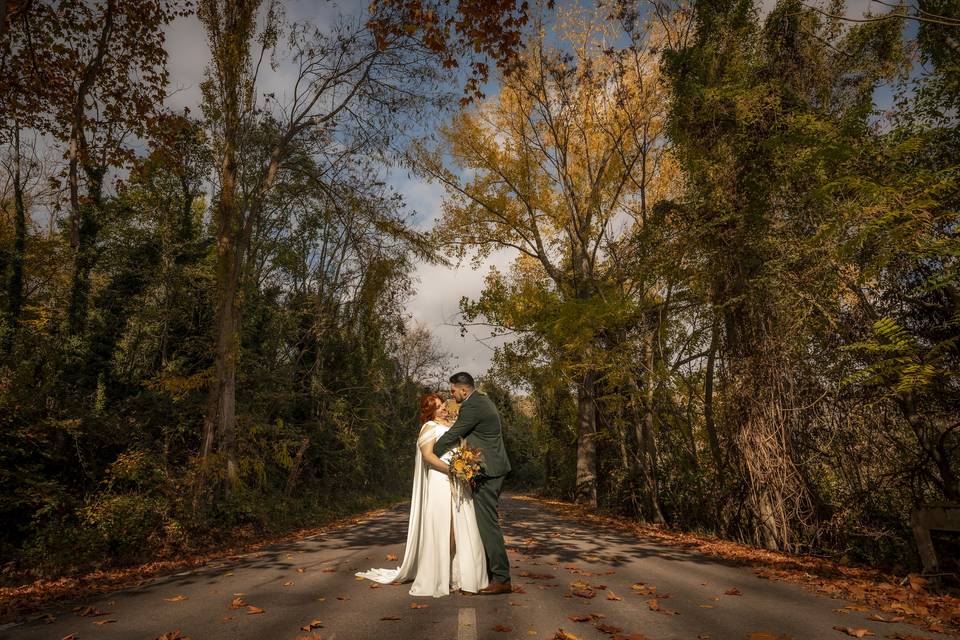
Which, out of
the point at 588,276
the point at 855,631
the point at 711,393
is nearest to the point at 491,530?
the point at 855,631

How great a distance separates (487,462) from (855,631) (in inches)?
134

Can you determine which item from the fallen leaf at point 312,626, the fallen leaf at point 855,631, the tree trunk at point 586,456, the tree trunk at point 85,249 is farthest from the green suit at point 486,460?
the tree trunk at point 85,249

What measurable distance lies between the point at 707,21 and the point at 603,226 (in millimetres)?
6353

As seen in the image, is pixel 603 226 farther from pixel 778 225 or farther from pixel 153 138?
pixel 153 138

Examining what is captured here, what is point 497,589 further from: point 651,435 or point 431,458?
point 651,435

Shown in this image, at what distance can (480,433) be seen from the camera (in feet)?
18.3

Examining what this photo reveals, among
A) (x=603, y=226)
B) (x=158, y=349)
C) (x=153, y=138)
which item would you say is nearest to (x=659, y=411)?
(x=603, y=226)

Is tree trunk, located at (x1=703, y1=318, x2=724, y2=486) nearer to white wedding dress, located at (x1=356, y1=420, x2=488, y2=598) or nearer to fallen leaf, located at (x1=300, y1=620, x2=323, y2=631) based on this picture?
white wedding dress, located at (x1=356, y1=420, x2=488, y2=598)

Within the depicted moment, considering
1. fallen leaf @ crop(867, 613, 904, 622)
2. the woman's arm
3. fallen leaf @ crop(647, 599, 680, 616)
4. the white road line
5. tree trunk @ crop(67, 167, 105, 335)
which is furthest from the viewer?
tree trunk @ crop(67, 167, 105, 335)

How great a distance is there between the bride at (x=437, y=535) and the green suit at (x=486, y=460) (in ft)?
0.48

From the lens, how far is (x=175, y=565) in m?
7.98

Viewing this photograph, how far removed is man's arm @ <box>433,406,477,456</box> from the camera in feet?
17.9

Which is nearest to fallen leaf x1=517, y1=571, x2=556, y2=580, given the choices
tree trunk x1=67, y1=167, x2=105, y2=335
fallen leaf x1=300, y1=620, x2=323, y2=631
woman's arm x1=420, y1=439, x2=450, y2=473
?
woman's arm x1=420, y1=439, x2=450, y2=473

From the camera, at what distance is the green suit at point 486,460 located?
17.6 feet
